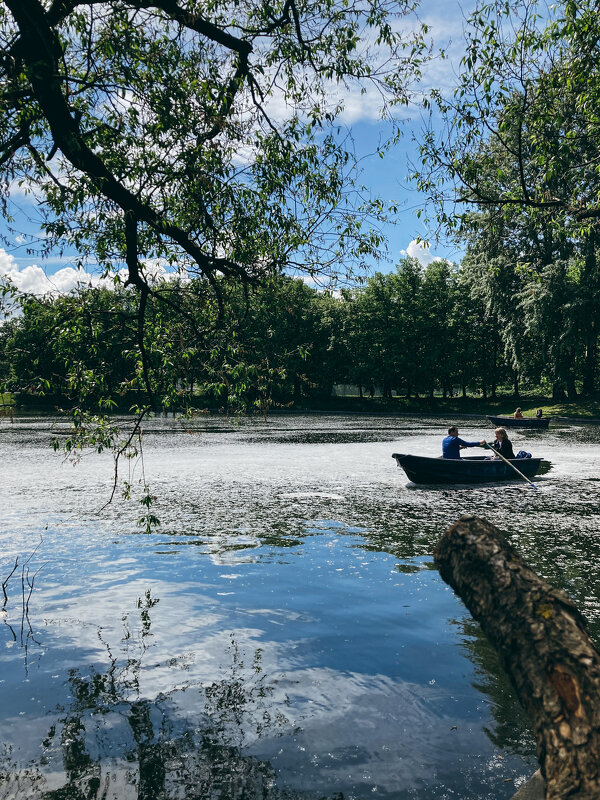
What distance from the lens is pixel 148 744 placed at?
18.8ft

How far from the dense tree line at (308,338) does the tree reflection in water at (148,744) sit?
3185 millimetres

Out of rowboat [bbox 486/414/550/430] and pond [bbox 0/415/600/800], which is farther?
rowboat [bbox 486/414/550/430]

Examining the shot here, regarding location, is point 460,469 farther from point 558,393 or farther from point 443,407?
point 443,407

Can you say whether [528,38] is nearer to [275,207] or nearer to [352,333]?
[275,207]

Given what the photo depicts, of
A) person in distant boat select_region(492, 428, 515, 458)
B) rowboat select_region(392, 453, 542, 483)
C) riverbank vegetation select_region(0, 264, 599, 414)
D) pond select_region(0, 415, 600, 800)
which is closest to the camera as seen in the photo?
pond select_region(0, 415, 600, 800)

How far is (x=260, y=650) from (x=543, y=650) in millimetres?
4910

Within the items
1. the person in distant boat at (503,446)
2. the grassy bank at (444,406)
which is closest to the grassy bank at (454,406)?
the grassy bank at (444,406)

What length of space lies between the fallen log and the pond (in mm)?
1845

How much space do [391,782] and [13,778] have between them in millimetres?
3067

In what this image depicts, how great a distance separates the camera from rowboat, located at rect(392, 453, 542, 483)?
→ 66.6 feet

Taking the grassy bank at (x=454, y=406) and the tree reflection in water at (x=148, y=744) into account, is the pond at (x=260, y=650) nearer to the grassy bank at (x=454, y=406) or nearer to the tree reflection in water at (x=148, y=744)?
the tree reflection in water at (x=148, y=744)

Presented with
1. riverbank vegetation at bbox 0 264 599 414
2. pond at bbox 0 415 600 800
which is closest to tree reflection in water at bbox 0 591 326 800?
pond at bbox 0 415 600 800

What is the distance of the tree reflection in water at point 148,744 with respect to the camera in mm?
5043

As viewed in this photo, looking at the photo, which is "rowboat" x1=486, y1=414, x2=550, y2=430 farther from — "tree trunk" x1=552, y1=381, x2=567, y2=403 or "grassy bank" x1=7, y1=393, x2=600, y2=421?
"tree trunk" x1=552, y1=381, x2=567, y2=403
